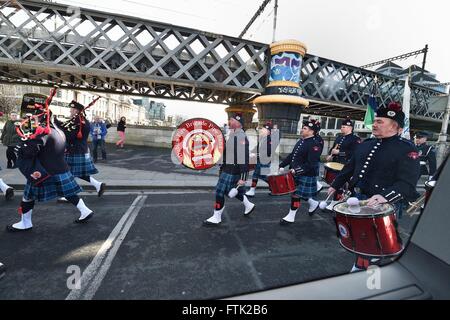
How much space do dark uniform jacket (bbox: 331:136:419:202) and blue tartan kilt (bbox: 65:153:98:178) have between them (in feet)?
16.9

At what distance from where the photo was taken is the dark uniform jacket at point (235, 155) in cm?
406

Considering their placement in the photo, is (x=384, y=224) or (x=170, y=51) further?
(x=170, y=51)

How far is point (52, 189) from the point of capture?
3.57 m

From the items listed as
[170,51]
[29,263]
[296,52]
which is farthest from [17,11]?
[29,263]

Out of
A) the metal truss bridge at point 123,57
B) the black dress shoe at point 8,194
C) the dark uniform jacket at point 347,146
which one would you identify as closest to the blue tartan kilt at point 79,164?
the black dress shoe at point 8,194

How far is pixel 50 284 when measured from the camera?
2.41 meters

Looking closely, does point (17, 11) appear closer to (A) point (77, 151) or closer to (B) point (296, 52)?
(A) point (77, 151)

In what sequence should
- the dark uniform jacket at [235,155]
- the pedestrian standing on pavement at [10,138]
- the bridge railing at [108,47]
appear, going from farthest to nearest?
the bridge railing at [108,47] < the pedestrian standing on pavement at [10,138] < the dark uniform jacket at [235,155]

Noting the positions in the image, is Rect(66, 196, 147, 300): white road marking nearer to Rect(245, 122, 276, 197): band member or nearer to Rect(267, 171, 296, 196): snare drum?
Rect(267, 171, 296, 196): snare drum

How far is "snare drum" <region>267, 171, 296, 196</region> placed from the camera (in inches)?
166

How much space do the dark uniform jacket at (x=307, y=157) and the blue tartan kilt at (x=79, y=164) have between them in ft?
15.1

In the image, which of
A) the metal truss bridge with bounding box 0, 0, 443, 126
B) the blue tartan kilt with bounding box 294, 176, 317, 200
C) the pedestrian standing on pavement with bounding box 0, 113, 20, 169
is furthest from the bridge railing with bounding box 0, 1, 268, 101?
the blue tartan kilt with bounding box 294, 176, 317, 200

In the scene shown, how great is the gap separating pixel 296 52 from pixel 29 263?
14327 mm

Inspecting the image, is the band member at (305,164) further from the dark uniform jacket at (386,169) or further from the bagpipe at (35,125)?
the bagpipe at (35,125)
